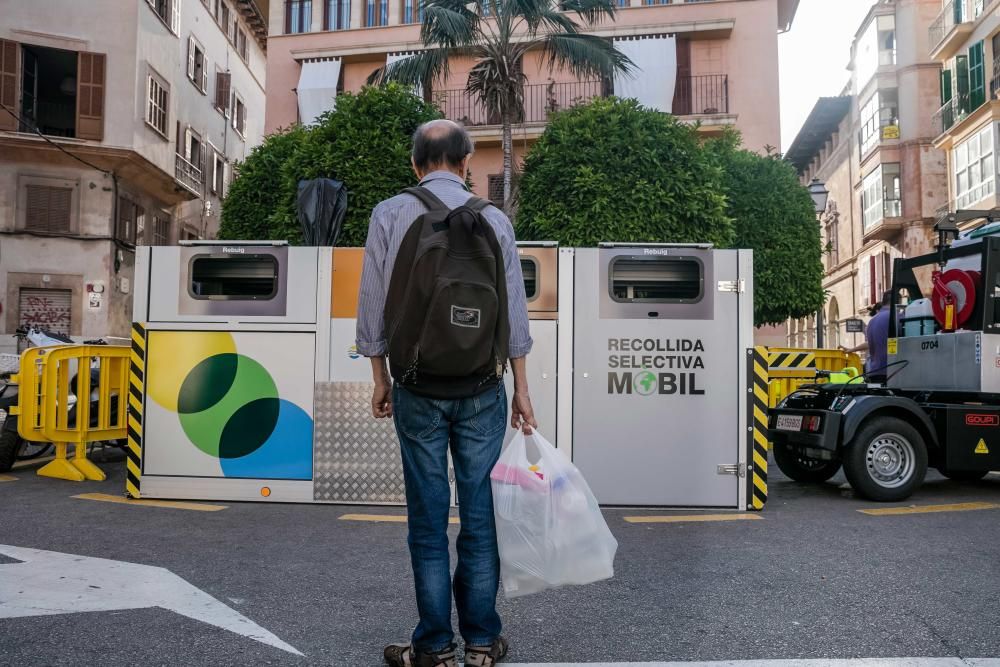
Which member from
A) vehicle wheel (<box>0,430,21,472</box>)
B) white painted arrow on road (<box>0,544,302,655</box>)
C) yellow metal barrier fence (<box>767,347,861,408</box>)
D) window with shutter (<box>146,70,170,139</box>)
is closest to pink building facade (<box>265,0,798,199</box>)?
window with shutter (<box>146,70,170,139</box>)

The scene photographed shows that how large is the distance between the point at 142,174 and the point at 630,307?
934 inches

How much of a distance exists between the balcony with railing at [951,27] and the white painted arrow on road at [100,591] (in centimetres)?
3229

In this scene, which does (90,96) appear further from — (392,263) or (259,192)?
(392,263)

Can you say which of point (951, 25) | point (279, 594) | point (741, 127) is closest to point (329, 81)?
point (741, 127)

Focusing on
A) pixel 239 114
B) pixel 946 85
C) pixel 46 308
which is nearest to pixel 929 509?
pixel 46 308

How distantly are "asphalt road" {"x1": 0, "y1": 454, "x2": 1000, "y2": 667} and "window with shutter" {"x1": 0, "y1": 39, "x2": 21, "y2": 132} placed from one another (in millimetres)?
21702

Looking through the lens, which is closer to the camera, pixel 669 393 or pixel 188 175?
pixel 669 393

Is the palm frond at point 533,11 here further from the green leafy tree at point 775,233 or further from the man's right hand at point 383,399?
the man's right hand at point 383,399

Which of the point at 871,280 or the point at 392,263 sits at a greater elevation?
the point at 871,280

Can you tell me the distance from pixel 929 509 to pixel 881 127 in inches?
1282

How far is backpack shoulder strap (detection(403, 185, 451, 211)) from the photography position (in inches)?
108

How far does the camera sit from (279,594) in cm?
380

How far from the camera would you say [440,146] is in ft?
9.58

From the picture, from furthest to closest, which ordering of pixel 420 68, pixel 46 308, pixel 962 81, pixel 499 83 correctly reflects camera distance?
pixel 962 81, pixel 46 308, pixel 499 83, pixel 420 68
